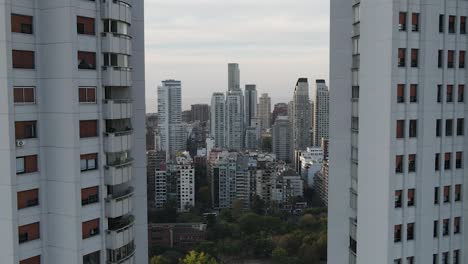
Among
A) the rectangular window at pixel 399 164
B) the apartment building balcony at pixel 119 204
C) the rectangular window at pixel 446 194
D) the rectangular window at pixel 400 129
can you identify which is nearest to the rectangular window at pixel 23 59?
the apartment building balcony at pixel 119 204

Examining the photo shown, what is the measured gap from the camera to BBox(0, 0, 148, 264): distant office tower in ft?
37.0

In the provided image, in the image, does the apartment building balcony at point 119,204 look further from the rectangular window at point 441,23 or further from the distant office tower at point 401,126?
the rectangular window at point 441,23

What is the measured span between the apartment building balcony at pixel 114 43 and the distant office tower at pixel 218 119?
91229 millimetres

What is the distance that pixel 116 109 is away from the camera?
1294cm

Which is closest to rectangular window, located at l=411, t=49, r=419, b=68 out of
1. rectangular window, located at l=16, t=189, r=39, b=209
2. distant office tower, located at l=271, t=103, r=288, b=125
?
rectangular window, located at l=16, t=189, r=39, b=209

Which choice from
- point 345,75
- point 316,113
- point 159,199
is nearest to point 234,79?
point 316,113

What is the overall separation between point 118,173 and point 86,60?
3.18 meters

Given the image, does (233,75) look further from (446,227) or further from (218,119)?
(446,227)

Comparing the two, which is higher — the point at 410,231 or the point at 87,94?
the point at 87,94

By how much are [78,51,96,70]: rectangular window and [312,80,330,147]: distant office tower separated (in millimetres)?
86553

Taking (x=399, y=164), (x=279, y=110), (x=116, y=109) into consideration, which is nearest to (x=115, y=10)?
(x=116, y=109)

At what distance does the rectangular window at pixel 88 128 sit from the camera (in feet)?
40.1

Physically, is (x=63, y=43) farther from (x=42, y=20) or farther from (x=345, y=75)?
(x=345, y=75)

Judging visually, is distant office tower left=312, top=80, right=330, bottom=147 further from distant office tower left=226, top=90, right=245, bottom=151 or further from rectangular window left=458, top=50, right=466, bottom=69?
rectangular window left=458, top=50, right=466, bottom=69
